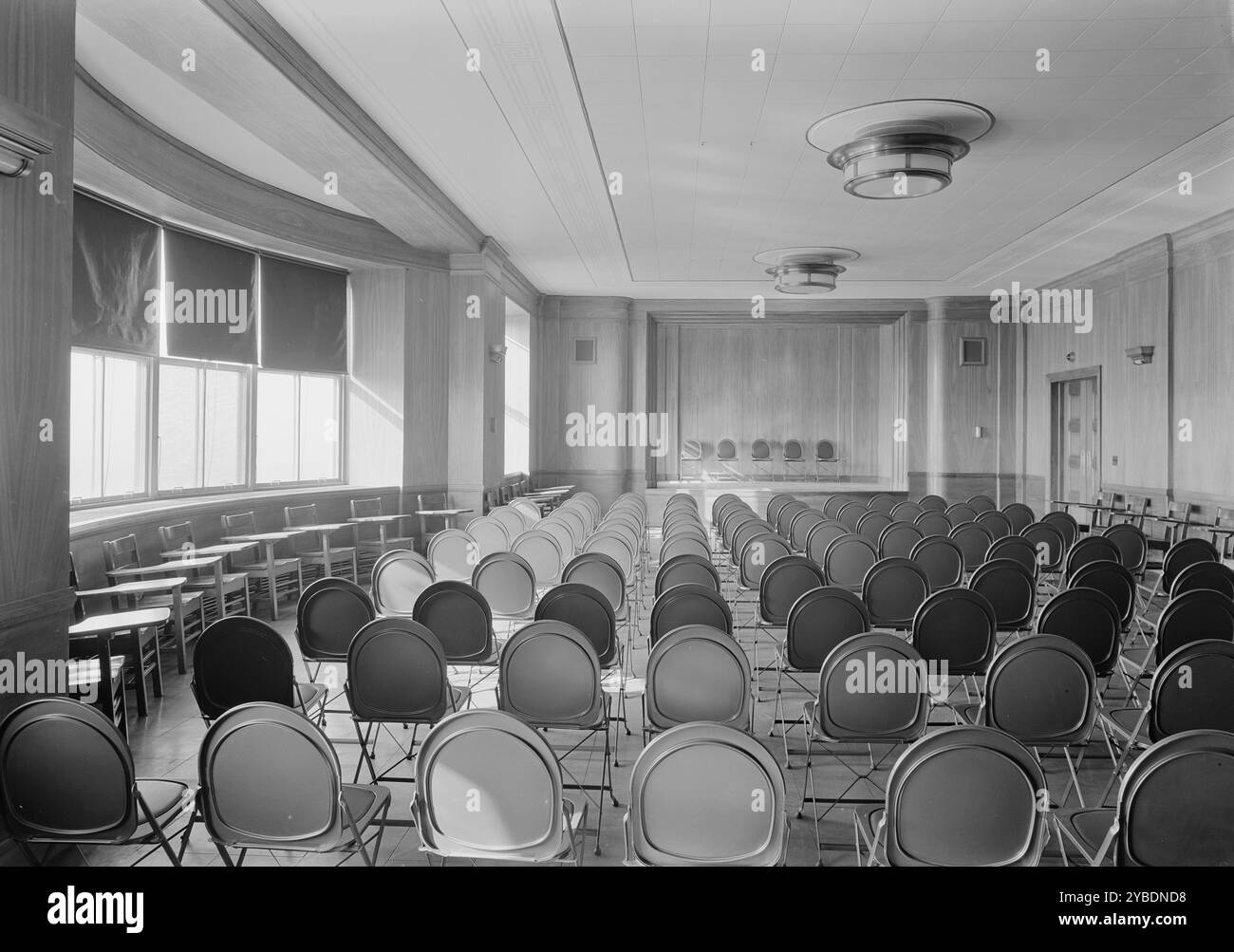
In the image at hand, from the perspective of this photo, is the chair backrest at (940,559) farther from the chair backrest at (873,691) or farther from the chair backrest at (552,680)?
the chair backrest at (552,680)

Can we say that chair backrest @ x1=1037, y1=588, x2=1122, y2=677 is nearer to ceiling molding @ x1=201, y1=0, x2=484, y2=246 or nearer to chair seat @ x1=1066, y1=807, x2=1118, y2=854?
chair seat @ x1=1066, y1=807, x2=1118, y2=854

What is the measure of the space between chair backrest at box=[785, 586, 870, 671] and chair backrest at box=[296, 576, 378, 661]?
2.40 metres

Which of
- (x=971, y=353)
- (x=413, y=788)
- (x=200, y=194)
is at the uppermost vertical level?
(x=200, y=194)

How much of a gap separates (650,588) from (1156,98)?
6.58 m

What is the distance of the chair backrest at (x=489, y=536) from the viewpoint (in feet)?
26.6

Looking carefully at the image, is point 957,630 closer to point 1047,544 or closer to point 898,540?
point 898,540

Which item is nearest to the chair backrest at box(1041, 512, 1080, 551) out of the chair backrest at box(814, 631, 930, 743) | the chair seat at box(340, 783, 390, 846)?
the chair backrest at box(814, 631, 930, 743)

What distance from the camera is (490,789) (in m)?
2.86

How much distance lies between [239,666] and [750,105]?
5.61m

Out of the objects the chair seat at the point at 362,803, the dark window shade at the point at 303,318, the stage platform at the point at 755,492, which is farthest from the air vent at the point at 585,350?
the chair seat at the point at 362,803

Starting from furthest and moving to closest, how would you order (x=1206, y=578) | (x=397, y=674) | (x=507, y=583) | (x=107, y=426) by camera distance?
Result: (x=107, y=426)
(x=507, y=583)
(x=1206, y=578)
(x=397, y=674)

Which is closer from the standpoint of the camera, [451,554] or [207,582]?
[451,554]

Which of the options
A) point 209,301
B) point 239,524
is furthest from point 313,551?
point 209,301

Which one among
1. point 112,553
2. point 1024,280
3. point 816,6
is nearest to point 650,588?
point 112,553
